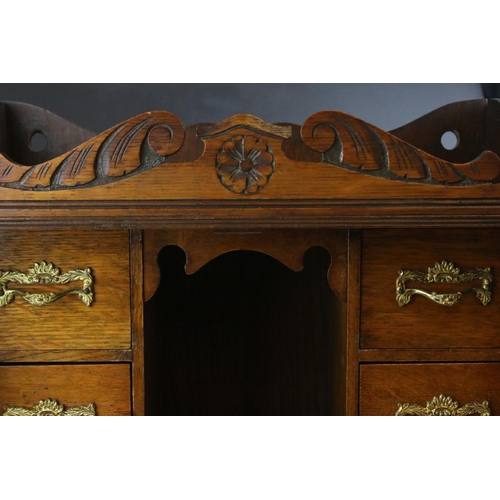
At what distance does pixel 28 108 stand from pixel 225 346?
63 centimetres

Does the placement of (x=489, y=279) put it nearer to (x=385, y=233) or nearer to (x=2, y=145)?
(x=385, y=233)

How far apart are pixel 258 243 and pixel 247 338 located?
0.49m

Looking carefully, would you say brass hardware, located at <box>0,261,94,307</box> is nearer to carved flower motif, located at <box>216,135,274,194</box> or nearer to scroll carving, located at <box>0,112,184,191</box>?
scroll carving, located at <box>0,112,184,191</box>

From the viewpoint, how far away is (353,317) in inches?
35.0

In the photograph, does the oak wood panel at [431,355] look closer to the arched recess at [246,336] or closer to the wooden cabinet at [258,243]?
the wooden cabinet at [258,243]

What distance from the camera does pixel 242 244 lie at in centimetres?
88

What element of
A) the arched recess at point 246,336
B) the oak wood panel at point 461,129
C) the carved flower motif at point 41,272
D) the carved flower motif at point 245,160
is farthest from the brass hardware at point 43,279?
the oak wood panel at point 461,129

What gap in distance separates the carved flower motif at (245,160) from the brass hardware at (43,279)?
0.26m

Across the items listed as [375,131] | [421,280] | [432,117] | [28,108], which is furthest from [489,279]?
[28,108]

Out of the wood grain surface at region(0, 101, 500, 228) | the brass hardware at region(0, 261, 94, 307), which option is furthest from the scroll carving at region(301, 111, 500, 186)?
the brass hardware at region(0, 261, 94, 307)

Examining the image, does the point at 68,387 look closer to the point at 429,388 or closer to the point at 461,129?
the point at 429,388

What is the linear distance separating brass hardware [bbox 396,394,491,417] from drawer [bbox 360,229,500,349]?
0.29 ft

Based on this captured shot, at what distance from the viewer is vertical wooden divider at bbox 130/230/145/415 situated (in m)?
0.88

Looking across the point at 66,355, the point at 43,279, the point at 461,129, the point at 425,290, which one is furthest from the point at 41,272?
the point at 461,129
